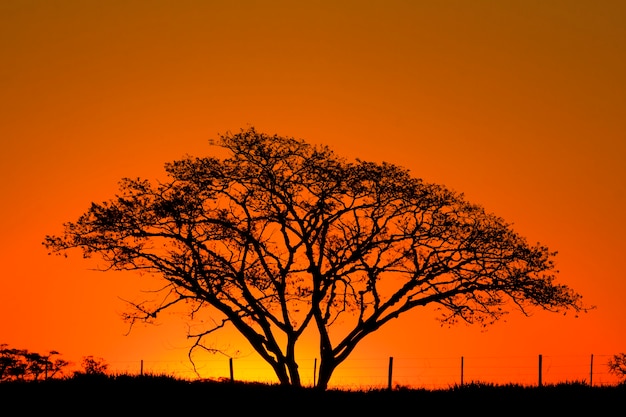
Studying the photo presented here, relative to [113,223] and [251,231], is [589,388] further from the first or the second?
[113,223]

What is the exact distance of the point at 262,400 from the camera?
878 inches

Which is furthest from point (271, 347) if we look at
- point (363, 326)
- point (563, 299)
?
point (563, 299)

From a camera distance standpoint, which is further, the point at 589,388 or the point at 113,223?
the point at 113,223

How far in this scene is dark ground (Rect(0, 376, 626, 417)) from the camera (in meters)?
20.8

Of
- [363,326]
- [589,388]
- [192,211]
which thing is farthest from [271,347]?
[589,388]

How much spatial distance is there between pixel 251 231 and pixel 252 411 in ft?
57.4

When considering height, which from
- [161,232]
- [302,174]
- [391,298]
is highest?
[302,174]

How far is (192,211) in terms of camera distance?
122ft

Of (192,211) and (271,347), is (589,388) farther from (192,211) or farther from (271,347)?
(192,211)

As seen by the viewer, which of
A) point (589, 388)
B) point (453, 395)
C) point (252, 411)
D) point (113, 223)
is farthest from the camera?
point (113, 223)

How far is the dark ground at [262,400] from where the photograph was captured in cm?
2081

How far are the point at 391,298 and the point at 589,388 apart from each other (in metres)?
13.4

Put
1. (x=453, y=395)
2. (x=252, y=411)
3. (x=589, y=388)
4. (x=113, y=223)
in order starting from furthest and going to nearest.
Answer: (x=113, y=223) → (x=589, y=388) → (x=453, y=395) → (x=252, y=411)

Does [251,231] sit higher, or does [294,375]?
[251,231]
